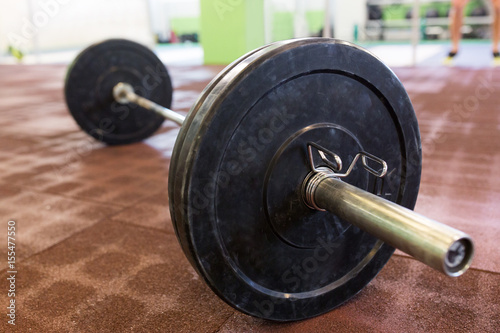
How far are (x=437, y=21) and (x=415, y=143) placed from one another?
10.4 metres

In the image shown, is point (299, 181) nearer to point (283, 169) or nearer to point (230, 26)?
point (283, 169)

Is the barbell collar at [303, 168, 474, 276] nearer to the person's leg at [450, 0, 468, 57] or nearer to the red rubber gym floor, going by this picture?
the red rubber gym floor

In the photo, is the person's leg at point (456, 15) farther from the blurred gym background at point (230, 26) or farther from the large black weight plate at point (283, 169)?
the large black weight plate at point (283, 169)

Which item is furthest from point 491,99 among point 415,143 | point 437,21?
point 437,21

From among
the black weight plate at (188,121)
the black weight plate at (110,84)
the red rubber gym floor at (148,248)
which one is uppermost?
the black weight plate at (188,121)

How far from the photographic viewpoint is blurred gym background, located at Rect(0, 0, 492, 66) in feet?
19.7

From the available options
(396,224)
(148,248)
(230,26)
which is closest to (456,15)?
(230,26)

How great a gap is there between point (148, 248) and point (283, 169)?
697 millimetres

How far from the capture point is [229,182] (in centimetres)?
78

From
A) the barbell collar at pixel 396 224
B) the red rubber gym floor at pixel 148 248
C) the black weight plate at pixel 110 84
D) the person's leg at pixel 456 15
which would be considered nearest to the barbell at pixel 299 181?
the barbell collar at pixel 396 224

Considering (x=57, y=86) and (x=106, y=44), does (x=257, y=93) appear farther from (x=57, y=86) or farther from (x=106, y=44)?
(x=57, y=86)

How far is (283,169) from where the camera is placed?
2.72 ft

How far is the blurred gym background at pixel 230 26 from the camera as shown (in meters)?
6.00

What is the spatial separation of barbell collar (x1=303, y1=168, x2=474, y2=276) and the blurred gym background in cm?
468
